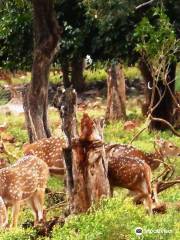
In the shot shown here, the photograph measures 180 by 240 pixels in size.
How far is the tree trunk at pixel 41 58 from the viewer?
1401 cm

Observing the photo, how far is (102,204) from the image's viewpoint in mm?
8375

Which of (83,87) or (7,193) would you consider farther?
(83,87)

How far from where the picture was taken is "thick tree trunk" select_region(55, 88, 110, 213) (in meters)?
8.72

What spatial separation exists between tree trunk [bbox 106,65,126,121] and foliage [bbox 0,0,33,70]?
14.4 feet

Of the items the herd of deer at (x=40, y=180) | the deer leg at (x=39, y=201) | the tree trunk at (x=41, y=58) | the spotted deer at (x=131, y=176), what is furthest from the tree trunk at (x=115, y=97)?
the spotted deer at (x=131, y=176)

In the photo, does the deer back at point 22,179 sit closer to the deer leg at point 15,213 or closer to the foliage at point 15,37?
the deer leg at point 15,213

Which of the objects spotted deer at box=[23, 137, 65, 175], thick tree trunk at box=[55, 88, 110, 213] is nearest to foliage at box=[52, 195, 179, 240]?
thick tree trunk at box=[55, 88, 110, 213]

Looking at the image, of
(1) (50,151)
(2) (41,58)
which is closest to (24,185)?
(1) (50,151)

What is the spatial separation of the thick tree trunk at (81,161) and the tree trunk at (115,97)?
491 inches

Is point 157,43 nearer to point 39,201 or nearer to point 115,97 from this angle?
point 39,201

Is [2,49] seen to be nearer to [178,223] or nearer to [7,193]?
[7,193]

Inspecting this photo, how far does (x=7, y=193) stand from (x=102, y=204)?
1.91m

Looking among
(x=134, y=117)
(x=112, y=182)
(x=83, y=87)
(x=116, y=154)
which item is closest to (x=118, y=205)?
(x=112, y=182)

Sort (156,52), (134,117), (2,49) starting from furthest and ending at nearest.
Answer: (134,117)
(2,49)
(156,52)
